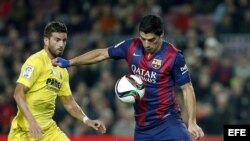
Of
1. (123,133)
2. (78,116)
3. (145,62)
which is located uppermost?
(145,62)

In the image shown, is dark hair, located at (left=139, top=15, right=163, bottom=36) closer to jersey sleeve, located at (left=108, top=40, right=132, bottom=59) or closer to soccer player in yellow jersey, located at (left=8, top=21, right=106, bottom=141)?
jersey sleeve, located at (left=108, top=40, right=132, bottom=59)

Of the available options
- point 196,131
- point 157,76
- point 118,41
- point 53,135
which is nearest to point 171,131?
point 196,131

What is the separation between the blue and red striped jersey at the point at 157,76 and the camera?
9.18 metres

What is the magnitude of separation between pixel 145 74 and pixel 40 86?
3.76 ft

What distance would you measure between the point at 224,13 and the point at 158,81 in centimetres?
816

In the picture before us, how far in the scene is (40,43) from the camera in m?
17.4

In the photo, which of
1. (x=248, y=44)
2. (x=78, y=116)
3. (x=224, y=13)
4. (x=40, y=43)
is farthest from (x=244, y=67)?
(x=78, y=116)

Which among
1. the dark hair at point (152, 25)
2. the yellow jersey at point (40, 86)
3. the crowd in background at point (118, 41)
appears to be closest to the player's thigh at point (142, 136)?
the yellow jersey at point (40, 86)

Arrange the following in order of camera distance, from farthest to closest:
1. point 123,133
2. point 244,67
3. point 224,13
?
point 224,13, point 244,67, point 123,133

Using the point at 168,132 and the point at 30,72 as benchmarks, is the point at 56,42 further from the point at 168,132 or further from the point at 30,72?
the point at 168,132

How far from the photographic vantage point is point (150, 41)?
29.7 feet

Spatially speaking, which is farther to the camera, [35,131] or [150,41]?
[150,41]

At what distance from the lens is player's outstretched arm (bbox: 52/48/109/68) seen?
30.5 feet

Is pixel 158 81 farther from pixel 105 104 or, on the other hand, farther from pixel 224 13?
pixel 224 13
